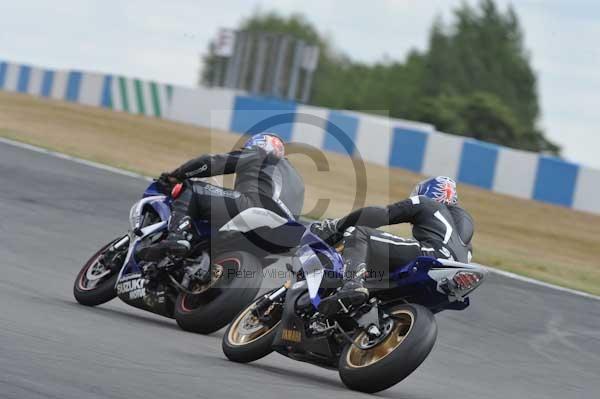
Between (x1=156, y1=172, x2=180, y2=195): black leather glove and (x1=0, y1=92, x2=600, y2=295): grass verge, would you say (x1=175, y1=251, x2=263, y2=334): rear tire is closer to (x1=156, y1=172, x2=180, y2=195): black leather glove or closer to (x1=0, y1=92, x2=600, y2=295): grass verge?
(x1=156, y1=172, x2=180, y2=195): black leather glove

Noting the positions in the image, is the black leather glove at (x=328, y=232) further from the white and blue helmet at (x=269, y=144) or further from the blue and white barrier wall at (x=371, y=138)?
the blue and white barrier wall at (x=371, y=138)

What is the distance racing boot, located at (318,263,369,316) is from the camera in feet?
21.5

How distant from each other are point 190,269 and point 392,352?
2213mm

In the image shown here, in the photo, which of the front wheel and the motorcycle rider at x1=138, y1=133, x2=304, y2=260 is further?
the motorcycle rider at x1=138, y1=133, x2=304, y2=260

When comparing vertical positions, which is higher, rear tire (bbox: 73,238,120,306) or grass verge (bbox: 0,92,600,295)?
grass verge (bbox: 0,92,600,295)

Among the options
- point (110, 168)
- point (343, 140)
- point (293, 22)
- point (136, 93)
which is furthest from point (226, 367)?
point (293, 22)

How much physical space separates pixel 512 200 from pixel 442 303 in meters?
15.6

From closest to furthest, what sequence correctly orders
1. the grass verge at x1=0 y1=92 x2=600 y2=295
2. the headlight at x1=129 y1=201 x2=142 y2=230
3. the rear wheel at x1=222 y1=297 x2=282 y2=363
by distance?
the rear wheel at x1=222 y1=297 x2=282 y2=363 → the headlight at x1=129 y1=201 x2=142 y2=230 → the grass verge at x1=0 y1=92 x2=600 y2=295

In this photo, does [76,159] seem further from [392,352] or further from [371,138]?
[392,352]

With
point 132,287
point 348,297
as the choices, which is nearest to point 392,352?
point 348,297

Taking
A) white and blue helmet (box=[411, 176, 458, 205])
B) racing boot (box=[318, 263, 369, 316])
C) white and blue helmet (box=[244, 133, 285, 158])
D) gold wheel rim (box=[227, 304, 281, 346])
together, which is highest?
white and blue helmet (box=[244, 133, 285, 158])

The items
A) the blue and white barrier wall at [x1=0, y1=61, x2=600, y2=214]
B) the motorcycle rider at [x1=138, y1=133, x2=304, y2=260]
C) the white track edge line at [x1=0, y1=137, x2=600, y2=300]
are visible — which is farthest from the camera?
the blue and white barrier wall at [x1=0, y1=61, x2=600, y2=214]

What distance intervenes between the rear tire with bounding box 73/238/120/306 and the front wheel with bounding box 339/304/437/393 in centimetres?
249

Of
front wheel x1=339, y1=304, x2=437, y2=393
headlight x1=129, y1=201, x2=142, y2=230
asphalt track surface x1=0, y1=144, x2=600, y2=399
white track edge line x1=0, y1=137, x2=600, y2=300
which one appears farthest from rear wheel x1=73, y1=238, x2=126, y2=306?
white track edge line x1=0, y1=137, x2=600, y2=300
